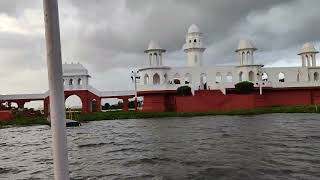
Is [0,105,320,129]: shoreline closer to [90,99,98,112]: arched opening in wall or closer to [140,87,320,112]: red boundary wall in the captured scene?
[140,87,320,112]: red boundary wall

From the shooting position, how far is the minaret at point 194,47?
53969 mm

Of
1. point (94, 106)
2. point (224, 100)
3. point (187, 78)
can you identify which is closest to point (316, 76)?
point (224, 100)

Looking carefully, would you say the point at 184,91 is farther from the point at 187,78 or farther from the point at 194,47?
the point at 194,47

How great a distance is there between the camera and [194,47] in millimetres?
53906

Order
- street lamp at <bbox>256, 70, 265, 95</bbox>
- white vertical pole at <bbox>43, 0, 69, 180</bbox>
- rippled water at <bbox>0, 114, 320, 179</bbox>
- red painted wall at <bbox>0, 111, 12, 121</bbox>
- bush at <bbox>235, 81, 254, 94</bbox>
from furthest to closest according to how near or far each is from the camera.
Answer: street lamp at <bbox>256, 70, 265, 95</bbox>, bush at <bbox>235, 81, 254, 94</bbox>, red painted wall at <bbox>0, 111, 12, 121</bbox>, rippled water at <bbox>0, 114, 320, 179</bbox>, white vertical pole at <bbox>43, 0, 69, 180</bbox>

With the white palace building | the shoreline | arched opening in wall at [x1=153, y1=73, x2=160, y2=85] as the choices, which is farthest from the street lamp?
arched opening in wall at [x1=153, y1=73, x2=160, y2=85]

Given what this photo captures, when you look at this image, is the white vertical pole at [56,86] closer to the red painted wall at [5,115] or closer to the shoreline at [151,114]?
the shoreline at [151,114]

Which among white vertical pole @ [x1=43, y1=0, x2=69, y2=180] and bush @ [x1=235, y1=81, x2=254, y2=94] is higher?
bush @ [x1=235, y1=81, x2=254, y2=94]

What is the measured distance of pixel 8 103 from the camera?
5397 centimetres

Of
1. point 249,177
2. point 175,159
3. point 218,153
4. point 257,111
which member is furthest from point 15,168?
point 257,111

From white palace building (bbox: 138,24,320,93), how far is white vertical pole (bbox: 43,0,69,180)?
4598 centimetres

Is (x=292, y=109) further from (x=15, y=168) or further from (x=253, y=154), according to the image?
(x=15, y=168)

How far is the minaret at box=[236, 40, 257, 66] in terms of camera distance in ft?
171

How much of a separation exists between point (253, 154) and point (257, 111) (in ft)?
97.6
